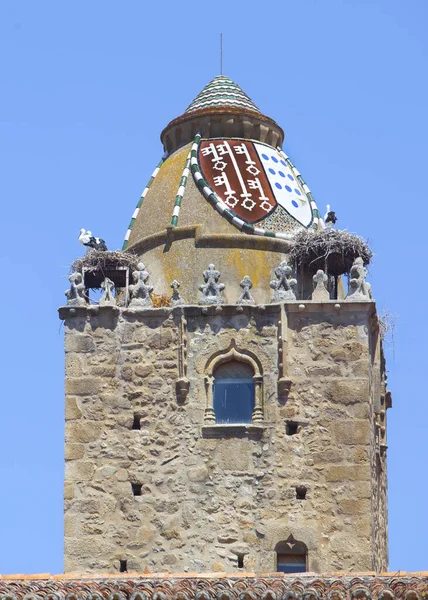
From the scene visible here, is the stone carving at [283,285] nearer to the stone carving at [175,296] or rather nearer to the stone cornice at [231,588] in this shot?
the stone carving at [175,296]

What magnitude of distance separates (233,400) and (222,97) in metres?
6.91

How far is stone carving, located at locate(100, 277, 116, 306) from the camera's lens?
125ft

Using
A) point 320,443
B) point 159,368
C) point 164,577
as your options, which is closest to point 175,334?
point 159,368

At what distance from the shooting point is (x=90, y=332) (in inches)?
1497

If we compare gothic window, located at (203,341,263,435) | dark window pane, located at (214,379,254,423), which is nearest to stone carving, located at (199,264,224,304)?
gothic window, located at (203,341,263,435)

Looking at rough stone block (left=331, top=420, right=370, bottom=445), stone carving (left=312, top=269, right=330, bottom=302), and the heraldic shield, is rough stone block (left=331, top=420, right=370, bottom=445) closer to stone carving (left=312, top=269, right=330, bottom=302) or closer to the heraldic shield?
stone carving (left=312, top=269, right=330, bottom=302)

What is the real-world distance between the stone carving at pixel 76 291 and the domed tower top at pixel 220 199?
1.59 m

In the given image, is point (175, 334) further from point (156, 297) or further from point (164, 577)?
point (164, 577)

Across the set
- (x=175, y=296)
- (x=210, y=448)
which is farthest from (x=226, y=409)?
(x=175, y=296)

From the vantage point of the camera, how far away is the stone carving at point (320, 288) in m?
37.9

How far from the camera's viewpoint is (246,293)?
38.1 m

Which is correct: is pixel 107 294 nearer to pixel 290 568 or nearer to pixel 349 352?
pixel 349 352

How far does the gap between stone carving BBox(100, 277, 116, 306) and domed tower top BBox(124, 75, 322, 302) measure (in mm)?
1091

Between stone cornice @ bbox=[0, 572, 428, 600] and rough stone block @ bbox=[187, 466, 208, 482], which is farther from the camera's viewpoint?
rough stone block @ bbox=[187, 466, 208, 482]
